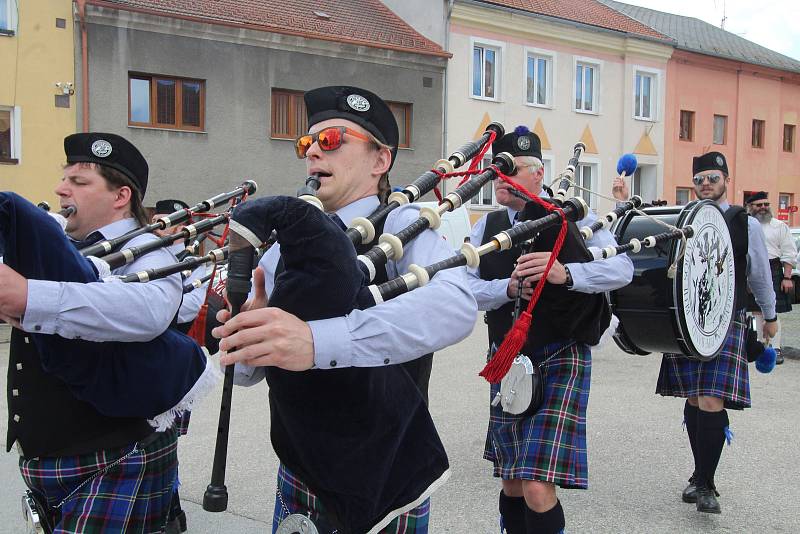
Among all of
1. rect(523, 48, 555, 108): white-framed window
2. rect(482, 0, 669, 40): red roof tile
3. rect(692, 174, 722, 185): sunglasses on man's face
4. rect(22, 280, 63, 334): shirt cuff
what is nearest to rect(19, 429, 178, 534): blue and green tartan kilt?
rect(22, 280, 63, 334): shirt cuff

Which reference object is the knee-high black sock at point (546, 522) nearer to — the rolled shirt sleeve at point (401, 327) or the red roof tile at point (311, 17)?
the rolled shirt sleeve at point (401, 327)

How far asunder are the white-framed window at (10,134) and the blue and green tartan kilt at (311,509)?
1277cm

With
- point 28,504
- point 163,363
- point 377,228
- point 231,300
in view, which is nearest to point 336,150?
point 377,228

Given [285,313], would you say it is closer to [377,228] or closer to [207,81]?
[377,228]

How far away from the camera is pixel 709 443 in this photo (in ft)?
12.6

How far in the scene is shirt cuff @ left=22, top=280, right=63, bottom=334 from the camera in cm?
170

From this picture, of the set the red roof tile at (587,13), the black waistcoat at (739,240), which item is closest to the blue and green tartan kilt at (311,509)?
the black waistcoat at (739,240)

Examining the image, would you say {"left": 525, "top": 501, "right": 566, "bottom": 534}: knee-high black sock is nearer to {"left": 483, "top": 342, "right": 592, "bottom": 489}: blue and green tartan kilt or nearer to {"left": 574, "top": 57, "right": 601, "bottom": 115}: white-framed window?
{"left": 483, "top": 342, "right": 592, "bottom": 489}: blue and green tartan kilt

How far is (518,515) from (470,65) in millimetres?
15105

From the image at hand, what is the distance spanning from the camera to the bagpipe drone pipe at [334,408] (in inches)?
52.4

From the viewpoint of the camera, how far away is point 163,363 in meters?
2.12

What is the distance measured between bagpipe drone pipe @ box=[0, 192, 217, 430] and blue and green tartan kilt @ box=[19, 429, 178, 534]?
0.43 feet

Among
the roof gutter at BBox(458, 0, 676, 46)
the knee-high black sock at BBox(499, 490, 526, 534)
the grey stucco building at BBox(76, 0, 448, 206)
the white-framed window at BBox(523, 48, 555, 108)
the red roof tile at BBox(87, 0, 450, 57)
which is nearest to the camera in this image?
the knee-high black sock at BBox(499, 490, 526, 534)

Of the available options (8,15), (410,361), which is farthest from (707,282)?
(8,15)
